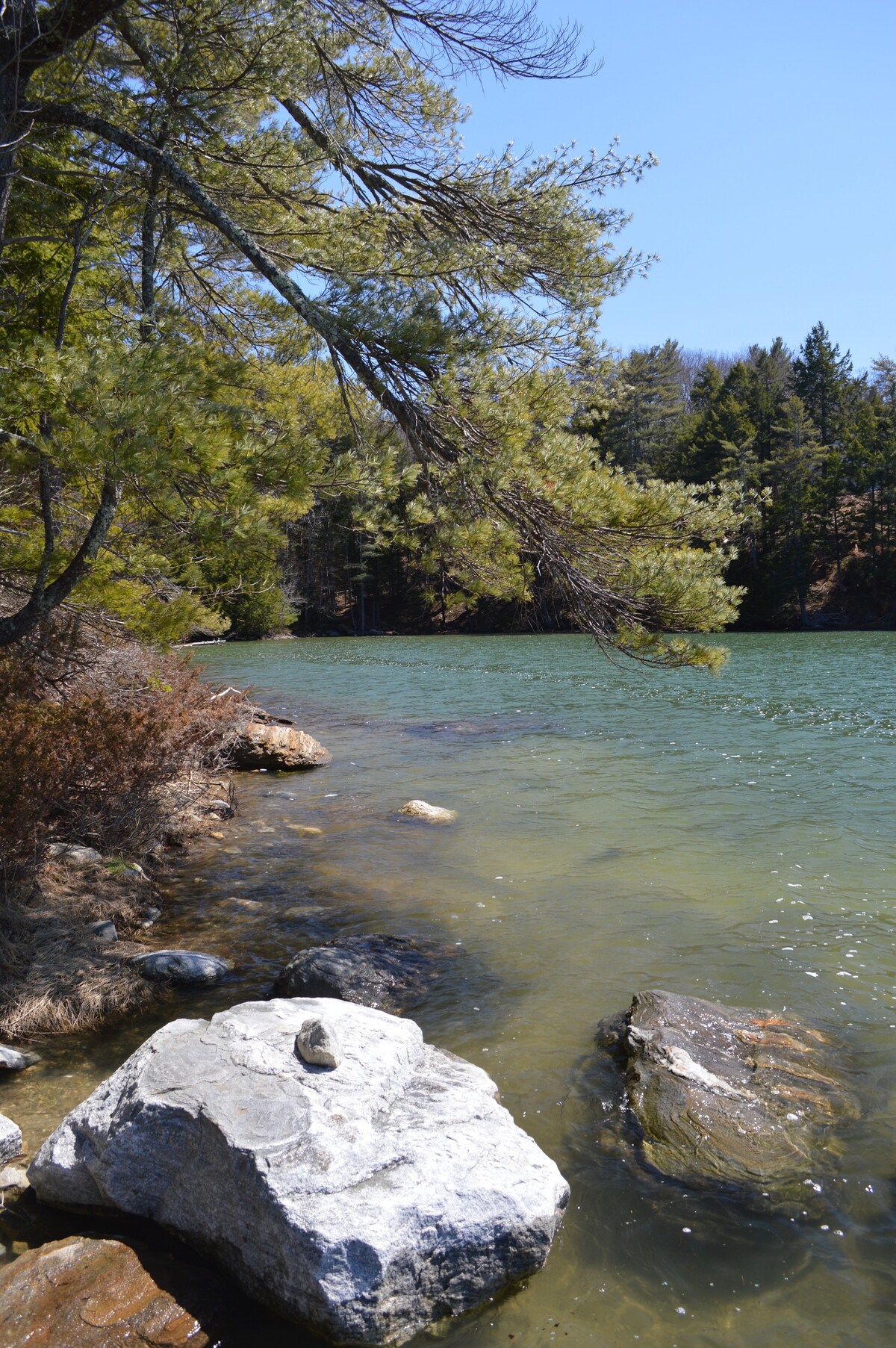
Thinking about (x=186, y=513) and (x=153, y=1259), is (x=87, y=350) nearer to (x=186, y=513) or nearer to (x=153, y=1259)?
(x=186, y=513)

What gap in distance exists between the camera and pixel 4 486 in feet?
18.7

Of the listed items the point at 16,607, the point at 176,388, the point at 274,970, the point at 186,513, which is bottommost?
the point at 274,970

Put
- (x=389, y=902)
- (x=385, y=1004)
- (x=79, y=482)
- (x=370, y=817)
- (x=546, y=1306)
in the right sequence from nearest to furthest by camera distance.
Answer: (x=546, y=1306) → (x=79, y=482) → (x=385, y=1004) → (x=389, y=902) → (x=370, y=817)

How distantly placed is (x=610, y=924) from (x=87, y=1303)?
4.30 metres

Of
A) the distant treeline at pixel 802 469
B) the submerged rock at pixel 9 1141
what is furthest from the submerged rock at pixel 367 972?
the distant treeline at pixel 802 469

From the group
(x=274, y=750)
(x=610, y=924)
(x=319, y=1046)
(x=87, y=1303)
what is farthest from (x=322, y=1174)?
(x=274, y=750)

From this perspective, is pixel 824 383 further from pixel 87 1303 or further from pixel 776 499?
pixel 87 1303

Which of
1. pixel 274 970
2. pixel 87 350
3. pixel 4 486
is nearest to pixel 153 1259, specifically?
pixel 274 970

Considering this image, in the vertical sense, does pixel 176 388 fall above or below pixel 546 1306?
above

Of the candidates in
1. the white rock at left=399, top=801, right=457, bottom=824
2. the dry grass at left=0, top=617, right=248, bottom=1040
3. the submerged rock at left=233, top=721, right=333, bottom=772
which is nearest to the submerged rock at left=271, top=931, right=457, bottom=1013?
the dry grass at left=0, top=617, right=248, bottom=1040

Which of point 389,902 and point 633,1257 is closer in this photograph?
point 633,1257

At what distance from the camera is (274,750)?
41.5ft

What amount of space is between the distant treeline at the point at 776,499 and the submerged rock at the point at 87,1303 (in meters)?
38.5

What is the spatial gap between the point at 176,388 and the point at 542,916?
451 centimetres
